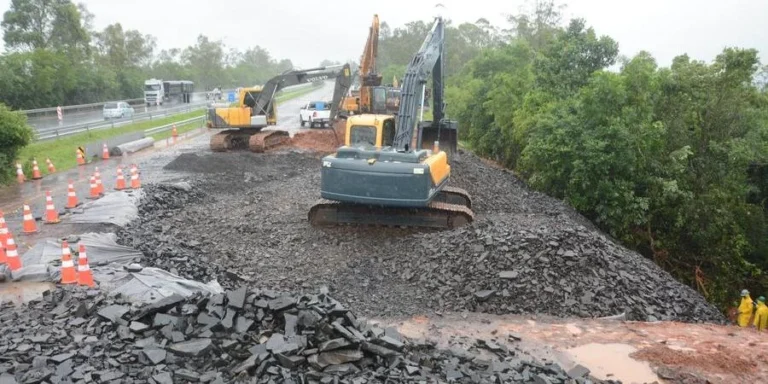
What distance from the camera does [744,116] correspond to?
1595 cm

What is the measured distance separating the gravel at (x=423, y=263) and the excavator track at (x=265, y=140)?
8909mm

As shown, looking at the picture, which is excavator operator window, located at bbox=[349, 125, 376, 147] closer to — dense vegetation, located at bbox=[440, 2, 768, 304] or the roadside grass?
dense vegetation, located at bbox=[440, 2, 768, 304]

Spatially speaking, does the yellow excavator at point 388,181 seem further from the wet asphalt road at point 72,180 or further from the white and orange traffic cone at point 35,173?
the white and orange traffic cone at point 35,173

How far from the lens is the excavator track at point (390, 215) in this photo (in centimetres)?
1093

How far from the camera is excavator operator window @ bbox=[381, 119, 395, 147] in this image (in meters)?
13.2

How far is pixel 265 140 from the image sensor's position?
2205 centimetres

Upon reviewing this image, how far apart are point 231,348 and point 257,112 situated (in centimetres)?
1770

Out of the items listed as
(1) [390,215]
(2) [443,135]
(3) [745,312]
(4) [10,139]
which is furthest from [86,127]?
(3) [745,312]

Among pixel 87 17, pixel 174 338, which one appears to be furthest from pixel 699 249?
pixel 87 17

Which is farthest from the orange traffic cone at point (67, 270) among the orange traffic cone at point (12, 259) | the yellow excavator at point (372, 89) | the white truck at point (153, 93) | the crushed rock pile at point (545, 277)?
the white truck at point (153, 93)

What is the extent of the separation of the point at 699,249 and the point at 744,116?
423cm

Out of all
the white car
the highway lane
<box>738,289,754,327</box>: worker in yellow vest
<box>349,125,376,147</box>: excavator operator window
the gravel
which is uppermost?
<box>349,125,376,147</box>: excavator operator window

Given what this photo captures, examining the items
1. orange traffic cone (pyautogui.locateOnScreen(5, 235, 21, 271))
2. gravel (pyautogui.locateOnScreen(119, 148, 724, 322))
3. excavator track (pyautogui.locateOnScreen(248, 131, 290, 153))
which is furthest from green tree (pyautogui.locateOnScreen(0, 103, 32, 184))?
orange traffic cone (pyautogui.locateOnScreen(5, 235, 21, 271))

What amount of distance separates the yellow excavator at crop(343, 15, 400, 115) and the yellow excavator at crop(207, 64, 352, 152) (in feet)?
3.93
